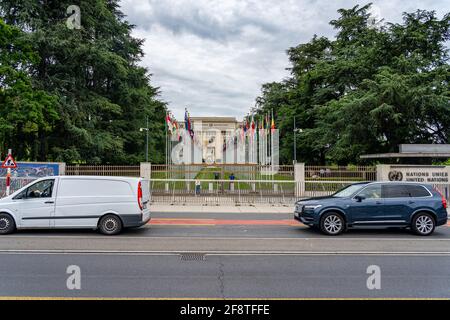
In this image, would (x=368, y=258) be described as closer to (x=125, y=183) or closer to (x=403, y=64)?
(x=125, y=183)

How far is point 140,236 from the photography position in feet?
33.5

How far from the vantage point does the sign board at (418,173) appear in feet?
67.1

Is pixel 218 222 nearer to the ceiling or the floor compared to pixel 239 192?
nearer to the floor

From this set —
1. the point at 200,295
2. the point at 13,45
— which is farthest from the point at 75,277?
the point at 13,45

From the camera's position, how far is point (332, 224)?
10531 millimetres

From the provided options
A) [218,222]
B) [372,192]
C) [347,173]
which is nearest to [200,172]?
[347,173]

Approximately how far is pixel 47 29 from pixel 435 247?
28.4 meters

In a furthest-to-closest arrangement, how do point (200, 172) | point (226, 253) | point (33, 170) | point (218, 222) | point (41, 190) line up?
1. point (200, 172)
2. point (33, 170)
3. point (218, 222)
4. point (41, 190)
5. point (226, 253)

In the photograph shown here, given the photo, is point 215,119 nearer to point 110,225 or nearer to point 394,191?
point 394,191

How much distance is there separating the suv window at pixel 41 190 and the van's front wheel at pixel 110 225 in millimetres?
1728

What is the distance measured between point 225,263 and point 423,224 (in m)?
7.14

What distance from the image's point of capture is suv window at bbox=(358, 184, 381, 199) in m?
10.7

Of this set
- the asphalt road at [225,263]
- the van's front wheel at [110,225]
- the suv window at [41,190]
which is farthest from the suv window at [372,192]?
the suv window at [41,190]

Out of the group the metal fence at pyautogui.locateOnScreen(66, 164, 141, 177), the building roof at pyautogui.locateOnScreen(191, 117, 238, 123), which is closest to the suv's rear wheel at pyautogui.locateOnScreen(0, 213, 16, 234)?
the metal fence at pyautogui.locateOnScreen(66, 164, 141, 177)
